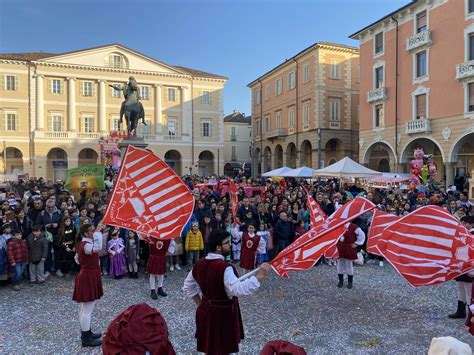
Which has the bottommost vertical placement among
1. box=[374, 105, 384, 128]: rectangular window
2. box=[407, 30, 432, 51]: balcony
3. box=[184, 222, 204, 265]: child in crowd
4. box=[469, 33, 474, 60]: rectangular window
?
box=[184, 222, 204, 265]: child in crowd

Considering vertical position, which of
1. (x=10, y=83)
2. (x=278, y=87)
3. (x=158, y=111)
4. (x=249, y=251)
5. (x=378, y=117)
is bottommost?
(x=249, y=251)

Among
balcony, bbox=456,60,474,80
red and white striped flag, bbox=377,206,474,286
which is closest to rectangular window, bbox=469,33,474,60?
balcony, bbox=456,60,474,80

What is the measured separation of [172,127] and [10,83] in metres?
18.3

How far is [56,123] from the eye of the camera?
4231cm

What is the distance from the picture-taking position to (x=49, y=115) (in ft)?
137

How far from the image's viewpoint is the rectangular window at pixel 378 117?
93.8 feet

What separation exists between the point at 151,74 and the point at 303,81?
62.7 feet

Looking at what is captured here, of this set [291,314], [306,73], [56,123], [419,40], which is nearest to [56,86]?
[56,123]

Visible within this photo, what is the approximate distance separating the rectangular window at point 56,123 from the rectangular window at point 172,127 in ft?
40.1

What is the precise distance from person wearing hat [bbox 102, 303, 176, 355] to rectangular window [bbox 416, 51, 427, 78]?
2743 cm

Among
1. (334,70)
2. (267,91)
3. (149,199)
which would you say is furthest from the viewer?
(267,91)

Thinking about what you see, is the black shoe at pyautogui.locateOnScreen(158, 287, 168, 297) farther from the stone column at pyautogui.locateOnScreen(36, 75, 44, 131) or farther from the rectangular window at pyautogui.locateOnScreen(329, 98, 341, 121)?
the stone column at pyautogui.locateOnScreen(36, 75, 44, 131)

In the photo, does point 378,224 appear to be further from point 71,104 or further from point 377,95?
point 71,104

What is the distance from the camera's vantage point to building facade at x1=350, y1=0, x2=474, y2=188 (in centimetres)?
2231
